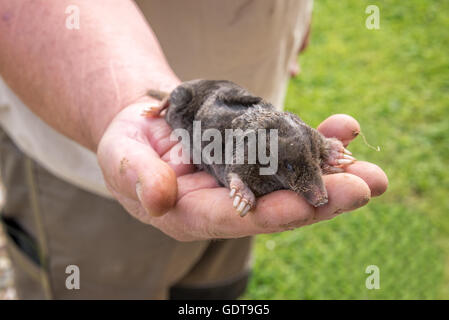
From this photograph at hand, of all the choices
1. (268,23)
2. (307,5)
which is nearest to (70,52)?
(268,23)

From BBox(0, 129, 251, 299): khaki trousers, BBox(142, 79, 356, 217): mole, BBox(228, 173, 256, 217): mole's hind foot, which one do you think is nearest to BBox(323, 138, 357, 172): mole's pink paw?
BBox(142, 79, 356, 217): mole

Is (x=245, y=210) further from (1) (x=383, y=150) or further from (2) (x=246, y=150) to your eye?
(1) (x=383, y=150)

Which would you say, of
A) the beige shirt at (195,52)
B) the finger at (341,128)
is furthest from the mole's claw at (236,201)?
the beige shirt at (195,52)

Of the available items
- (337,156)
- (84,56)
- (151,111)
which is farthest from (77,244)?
(337,156)

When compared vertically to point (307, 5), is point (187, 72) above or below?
below

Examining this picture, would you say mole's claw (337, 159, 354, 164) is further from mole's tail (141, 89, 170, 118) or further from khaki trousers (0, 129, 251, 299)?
khaki trousers (0, 129, 251, 299)

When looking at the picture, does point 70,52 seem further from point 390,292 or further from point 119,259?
point 390,292
